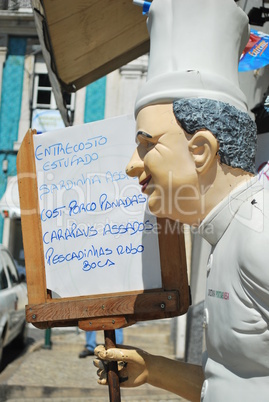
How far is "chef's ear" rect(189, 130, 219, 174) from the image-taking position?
1777 millimetres

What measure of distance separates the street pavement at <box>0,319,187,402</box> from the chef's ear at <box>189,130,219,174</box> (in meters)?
4.46

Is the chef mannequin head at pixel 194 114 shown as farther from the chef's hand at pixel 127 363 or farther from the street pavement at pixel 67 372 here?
the street pavement at pixel 67 372

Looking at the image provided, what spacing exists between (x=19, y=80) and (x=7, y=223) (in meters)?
3.29

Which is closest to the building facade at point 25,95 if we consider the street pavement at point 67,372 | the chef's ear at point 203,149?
the street pavement at point 67,372

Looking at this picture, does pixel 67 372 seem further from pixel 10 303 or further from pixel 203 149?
pixel 203 149

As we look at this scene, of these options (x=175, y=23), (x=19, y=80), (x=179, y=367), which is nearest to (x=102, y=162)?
(x=175, y=23)

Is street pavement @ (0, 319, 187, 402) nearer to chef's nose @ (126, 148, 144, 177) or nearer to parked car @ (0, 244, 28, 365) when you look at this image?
parked car @ (0, 244, 28, 365)

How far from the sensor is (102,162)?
243 cm

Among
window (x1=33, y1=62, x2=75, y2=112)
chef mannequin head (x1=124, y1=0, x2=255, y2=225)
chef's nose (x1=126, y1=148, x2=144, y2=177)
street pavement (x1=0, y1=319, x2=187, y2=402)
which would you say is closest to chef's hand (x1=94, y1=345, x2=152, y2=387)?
chef mannequin head (x1=124, y1=0, x2=255, y2=225)

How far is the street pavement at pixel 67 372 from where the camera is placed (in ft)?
19.1

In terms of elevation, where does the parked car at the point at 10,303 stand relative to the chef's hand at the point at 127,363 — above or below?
below

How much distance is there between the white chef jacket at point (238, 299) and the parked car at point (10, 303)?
536 cm

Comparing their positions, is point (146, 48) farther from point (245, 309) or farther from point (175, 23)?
point (245, 309)

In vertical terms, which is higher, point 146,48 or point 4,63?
point 4,63
